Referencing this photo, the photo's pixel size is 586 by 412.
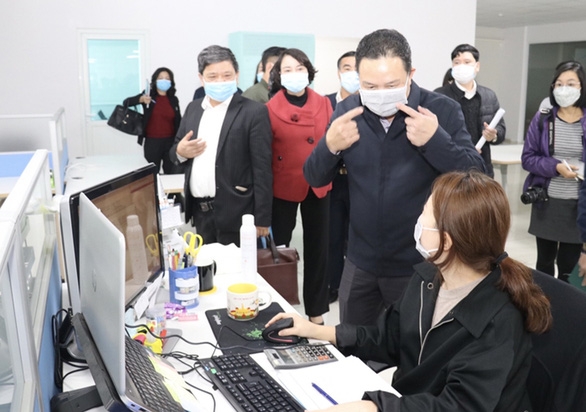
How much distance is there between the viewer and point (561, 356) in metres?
1.25

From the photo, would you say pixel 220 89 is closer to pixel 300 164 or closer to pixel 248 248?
pixel 300 164

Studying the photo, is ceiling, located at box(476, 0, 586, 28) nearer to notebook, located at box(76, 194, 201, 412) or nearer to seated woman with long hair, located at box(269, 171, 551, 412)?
seated woman with long hair, located at box(269, 171, 551, 412)

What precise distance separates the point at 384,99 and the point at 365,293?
0.68 metres

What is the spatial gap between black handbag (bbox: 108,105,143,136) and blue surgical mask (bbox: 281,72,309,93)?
10.6ft

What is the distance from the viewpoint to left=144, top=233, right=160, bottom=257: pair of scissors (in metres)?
1.64

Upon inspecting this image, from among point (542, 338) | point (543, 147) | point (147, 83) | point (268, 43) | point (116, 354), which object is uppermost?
point (268, 43)

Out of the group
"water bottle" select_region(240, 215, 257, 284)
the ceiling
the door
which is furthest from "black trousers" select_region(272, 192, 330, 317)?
the ceiling

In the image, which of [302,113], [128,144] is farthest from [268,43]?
[302,113]

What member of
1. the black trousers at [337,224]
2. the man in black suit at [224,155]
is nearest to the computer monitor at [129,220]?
the man in black suit at [224,155]

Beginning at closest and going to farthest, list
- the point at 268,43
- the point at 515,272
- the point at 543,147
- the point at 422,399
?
the point at 422,399 < the point at 515,272 < the point at 543,147 < the point at 268,43

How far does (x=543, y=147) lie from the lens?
3.25 m

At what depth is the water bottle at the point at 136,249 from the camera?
1.50 meters

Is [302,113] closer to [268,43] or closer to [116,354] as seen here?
[116,354]

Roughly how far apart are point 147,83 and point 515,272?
5.84 meters
